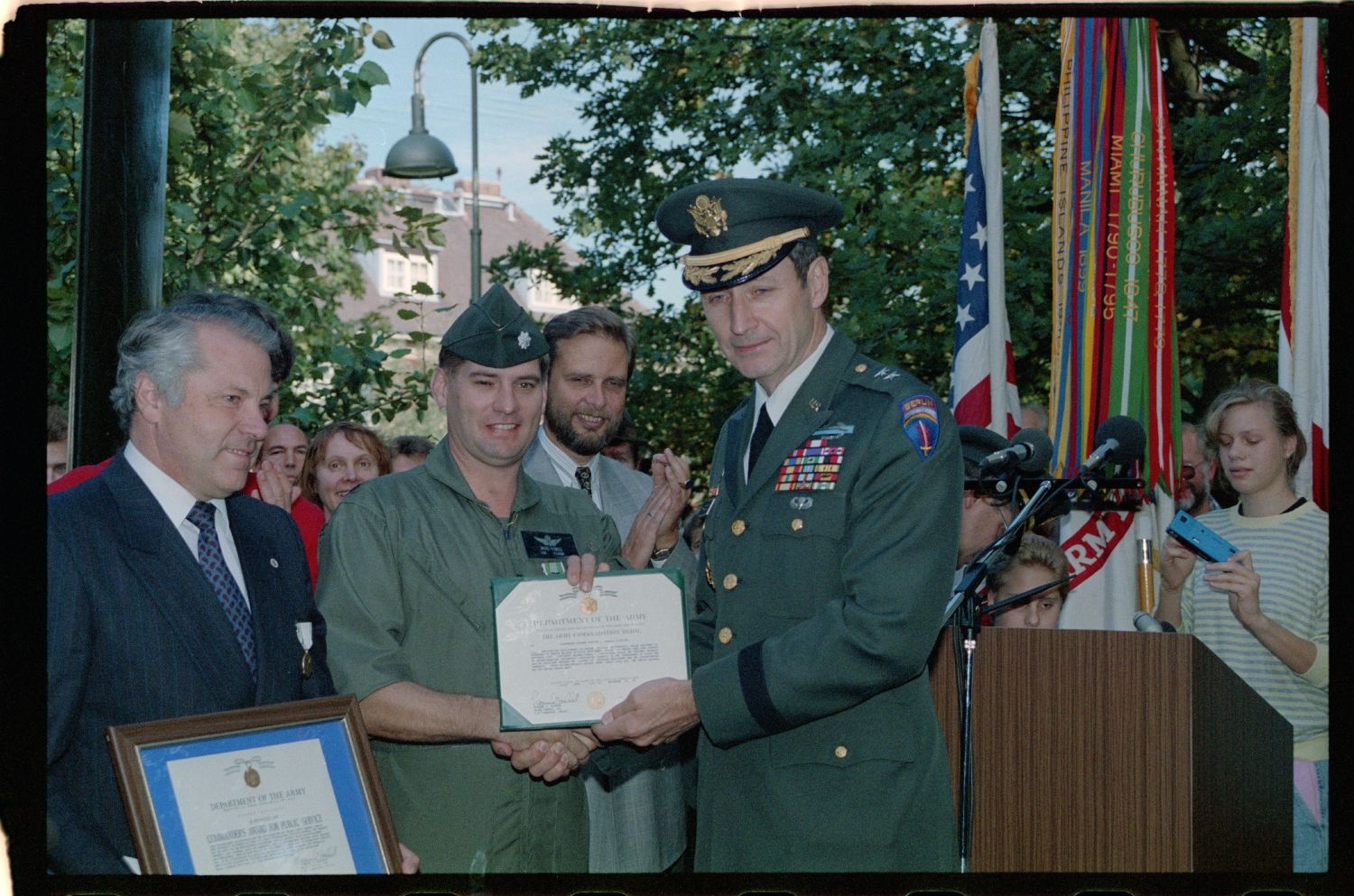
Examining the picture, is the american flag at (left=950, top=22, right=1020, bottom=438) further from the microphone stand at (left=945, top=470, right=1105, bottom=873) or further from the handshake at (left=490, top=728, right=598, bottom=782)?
the handshake at (left=490, top=728, right=598, bottom=782)

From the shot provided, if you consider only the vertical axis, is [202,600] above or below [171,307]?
below

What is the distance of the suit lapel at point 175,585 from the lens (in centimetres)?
299

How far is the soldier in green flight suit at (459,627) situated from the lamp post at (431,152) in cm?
837

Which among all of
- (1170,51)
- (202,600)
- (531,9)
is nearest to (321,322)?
(531,9)

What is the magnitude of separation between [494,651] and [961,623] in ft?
3.92

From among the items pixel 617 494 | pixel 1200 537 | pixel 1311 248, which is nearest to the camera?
pixel 1200 537

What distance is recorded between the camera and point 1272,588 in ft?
15.9

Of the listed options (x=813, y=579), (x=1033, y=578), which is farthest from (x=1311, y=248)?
(x=813, y=579)

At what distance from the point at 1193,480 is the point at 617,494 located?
3.10m

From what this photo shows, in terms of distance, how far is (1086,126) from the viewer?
6.66 metres

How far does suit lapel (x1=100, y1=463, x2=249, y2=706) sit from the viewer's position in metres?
2.99

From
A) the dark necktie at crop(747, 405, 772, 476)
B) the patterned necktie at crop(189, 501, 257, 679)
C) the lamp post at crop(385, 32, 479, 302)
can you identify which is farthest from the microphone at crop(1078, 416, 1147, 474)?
the lamp post at crop(385, 32, 479, 302)

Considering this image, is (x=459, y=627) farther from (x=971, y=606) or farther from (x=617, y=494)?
(x=617, y=494)

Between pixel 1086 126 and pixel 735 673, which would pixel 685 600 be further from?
A: pixel 1086 126
